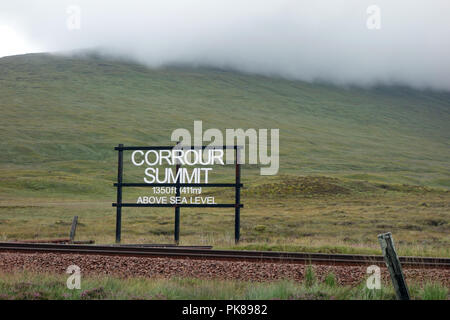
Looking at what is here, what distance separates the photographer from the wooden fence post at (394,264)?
24.8 feet

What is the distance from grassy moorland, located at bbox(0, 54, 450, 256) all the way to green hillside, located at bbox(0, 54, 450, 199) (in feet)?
1.54

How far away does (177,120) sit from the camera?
120m

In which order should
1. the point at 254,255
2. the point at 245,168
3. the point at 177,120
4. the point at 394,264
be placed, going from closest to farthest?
the point at 394,264 → the point at 254,255 → the point at 245,168 → the point at 177,120

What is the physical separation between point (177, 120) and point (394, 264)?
372ft

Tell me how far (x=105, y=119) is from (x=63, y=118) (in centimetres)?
905

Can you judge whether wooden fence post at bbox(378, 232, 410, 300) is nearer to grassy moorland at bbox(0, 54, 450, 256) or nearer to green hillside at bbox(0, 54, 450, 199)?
grassy moorland at bbox(0, 54, 450, 256)

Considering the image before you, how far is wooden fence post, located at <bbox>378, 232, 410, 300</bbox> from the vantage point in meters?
7.57

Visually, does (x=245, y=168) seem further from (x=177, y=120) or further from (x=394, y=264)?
(x=394, y=264)

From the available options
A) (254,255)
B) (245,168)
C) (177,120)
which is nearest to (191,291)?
(254,255)

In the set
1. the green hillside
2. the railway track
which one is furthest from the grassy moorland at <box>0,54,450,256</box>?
the railway track

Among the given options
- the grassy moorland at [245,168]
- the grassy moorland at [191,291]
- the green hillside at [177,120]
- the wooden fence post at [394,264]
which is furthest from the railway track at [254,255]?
the green hillside at [177,120]

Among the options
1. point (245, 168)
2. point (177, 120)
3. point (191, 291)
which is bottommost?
point (191, 291)
